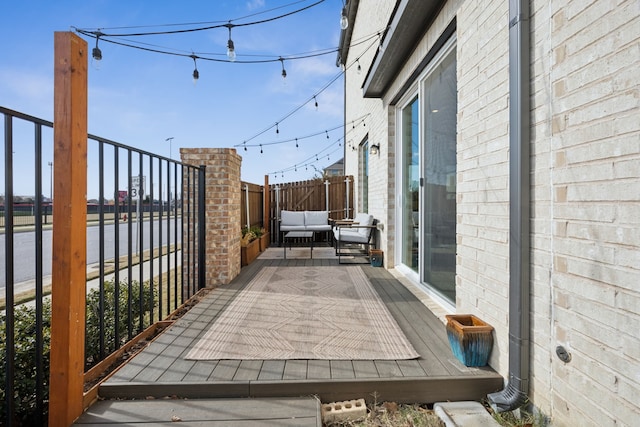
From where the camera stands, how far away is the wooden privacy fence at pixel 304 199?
8242 mm

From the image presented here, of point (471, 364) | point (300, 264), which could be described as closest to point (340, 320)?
point (471, 364)

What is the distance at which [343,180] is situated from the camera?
27.1 ft

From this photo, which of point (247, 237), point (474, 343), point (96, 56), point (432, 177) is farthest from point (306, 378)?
point (96, 56)

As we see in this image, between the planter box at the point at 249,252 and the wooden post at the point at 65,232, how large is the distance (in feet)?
11.2

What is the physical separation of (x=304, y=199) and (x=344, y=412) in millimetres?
7015

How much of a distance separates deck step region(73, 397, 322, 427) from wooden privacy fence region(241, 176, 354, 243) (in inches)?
256

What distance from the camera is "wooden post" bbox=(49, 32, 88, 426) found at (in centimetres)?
145

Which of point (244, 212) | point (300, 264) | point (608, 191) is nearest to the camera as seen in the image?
point (608, 191)

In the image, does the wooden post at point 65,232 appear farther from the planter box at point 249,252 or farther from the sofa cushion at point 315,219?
the sofa cushion at point 315,219

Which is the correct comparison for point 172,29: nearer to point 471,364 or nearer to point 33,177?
point 33,177

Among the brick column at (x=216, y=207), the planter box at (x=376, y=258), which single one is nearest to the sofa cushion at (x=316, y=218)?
the planter box at (x=376, y=258)

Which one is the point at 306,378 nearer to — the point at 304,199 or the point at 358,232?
the point at 358,232

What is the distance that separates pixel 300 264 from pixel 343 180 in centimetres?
366

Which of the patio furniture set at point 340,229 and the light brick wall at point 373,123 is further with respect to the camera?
the patio furniture set at point 340,229
